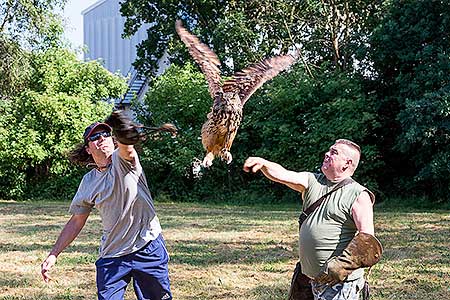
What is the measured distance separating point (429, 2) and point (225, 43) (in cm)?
613

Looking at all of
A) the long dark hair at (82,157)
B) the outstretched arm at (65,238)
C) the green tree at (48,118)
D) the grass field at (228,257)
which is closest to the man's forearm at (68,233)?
the outstretched arm at (65,238)

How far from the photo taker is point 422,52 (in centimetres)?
1789

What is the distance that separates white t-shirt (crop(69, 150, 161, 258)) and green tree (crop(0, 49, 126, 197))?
17850 mm

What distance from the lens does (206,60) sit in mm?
3475

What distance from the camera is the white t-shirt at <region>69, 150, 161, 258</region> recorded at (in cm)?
418

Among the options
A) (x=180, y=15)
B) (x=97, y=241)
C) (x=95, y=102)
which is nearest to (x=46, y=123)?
(x=95, y=102)

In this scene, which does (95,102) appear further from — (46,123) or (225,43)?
(225,43)

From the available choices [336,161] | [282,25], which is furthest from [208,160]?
[282,25]

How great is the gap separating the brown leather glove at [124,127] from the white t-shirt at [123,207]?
0.51 m

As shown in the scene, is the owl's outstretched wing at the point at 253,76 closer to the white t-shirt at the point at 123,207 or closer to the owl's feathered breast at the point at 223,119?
the owl's feathered breast at the point at 223,119

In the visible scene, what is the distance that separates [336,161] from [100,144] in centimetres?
148

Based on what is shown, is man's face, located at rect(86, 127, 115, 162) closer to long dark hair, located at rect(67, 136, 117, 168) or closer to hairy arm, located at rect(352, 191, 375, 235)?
long dark hair, located at rect(67, 136, 117, 168)

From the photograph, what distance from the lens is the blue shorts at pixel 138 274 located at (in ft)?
14.0

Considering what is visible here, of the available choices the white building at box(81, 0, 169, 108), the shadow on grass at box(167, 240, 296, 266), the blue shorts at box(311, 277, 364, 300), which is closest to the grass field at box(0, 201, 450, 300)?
the shadow on grass at box(167, 240, 296, 266)
